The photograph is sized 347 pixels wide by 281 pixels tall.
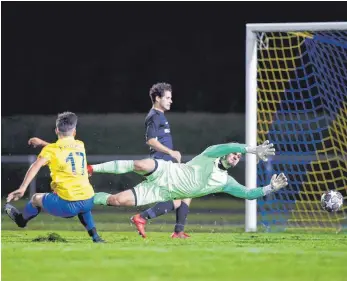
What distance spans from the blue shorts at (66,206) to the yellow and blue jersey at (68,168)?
1.0 inches

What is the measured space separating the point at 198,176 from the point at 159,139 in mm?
382

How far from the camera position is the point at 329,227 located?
7543 millimetres

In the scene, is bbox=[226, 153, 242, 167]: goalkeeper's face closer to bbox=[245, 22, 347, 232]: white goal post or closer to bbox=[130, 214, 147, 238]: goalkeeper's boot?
bbox=[245, 22, 347, 232]: white goal post

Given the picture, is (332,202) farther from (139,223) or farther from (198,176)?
(139,223)

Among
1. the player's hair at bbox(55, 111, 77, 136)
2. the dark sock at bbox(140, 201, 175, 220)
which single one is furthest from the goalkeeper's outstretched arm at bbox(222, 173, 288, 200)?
the player's hair at bbox(55, 111, 77, 136)

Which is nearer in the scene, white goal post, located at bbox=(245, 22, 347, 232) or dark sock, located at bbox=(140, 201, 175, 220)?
dark sock, located at bbox=(140, 201, 175, 220)

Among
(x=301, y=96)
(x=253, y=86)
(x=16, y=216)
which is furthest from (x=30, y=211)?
(x=301, y=96)

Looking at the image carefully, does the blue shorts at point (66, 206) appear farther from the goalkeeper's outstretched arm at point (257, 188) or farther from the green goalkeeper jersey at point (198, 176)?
the goalkeeper's outstretched arm at point (257, 188)

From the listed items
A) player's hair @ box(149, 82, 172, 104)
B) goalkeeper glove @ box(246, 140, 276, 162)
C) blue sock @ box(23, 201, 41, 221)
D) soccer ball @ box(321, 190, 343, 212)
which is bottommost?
blue sock @ box(23, 201, 41, 221)

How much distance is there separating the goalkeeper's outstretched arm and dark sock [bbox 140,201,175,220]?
1.30 feet

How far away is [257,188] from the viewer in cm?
682

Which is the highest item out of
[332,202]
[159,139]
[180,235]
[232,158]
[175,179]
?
[159,139]

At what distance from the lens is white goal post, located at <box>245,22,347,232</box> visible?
7.12 meters

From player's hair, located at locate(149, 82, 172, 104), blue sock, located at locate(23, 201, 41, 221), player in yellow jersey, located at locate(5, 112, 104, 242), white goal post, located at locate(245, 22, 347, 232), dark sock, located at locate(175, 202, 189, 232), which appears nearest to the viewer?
player in yellow jersey, located at locate(5, 112, 104, 242)
